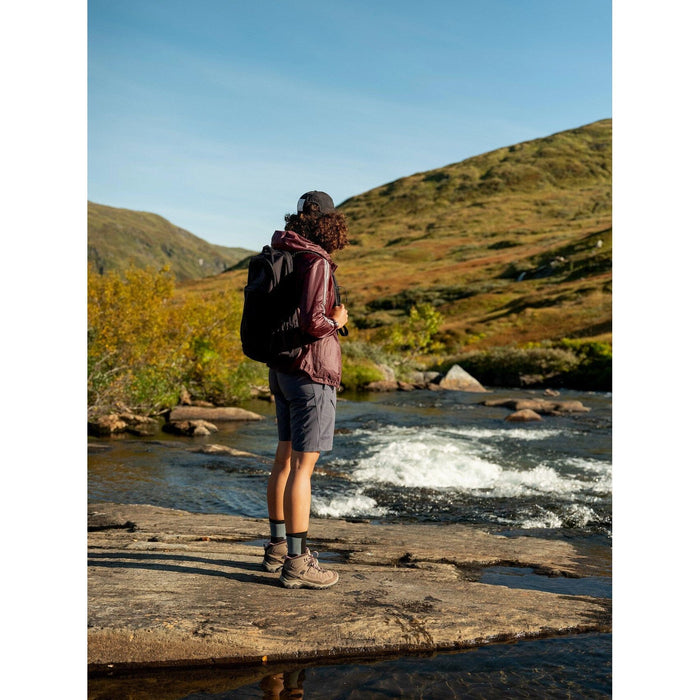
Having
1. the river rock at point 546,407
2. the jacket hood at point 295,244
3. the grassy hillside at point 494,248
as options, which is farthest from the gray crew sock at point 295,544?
the grassy hillside at point 494,248

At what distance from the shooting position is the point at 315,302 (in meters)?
2.92

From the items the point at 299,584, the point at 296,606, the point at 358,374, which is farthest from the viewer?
the point at 358,374

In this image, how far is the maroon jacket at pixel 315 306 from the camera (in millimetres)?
2922

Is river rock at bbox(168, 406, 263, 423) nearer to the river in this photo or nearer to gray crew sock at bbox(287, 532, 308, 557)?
the river

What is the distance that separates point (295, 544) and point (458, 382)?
20.3 metres

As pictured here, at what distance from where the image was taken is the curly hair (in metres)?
3.12

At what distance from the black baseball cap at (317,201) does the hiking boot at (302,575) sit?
1.62 meters

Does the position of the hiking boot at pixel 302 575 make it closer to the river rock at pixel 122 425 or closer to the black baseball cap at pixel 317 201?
the black baseball cap at pixel 317 201

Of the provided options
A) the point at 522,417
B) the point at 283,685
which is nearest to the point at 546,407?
the point at 522,417

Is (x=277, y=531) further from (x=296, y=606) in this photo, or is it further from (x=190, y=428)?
(x=190, y=428)

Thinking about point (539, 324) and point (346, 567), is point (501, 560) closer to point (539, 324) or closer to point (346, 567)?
point (346, 567)
